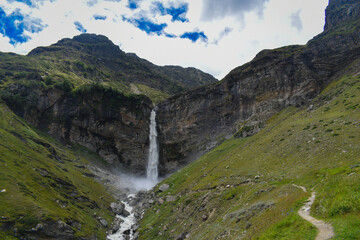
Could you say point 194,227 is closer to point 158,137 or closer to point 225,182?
point 225,182

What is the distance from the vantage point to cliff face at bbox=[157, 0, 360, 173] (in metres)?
75.2

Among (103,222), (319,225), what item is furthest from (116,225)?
(319,225)

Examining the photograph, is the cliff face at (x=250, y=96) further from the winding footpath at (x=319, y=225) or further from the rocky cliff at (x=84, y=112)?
the winding footpath at (x=319, y=225)

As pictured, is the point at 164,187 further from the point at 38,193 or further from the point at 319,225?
the point at 319,225

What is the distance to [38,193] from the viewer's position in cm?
3766

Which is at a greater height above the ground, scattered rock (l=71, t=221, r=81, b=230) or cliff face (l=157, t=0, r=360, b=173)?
cliff face (l=157, t=0, r=360, b=173)

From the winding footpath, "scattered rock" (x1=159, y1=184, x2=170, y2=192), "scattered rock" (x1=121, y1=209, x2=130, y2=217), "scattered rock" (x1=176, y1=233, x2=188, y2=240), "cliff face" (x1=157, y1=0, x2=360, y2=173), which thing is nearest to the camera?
the winding footpath

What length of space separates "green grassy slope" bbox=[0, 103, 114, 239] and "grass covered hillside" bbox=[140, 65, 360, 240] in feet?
41.9

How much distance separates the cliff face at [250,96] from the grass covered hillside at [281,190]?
19.8 metres

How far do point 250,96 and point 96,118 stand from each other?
6878 centimetres

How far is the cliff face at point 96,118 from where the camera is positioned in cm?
8544

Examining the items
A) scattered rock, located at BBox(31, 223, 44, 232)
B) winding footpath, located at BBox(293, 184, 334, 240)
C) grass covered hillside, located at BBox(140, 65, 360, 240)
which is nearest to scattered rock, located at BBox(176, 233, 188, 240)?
grass covered hillside, located at BBox(140, 65, 360, 240)

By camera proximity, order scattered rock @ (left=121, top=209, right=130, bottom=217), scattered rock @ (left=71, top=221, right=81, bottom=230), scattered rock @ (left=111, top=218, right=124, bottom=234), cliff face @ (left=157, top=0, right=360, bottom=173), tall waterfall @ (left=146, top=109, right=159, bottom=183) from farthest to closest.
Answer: tall waterfall @ (left=146, top=109, right=159, bottom=183)
cliff face @ (left=157, top=0, right=360, bottom=173)
scattered rock @ (left=121, top=209, right=130, bottom=217)
scattered rock @ (left=111, top=218, right=124, bottom=234)
scattered rock @ (left=71, top=221, right=81, bottom=230)

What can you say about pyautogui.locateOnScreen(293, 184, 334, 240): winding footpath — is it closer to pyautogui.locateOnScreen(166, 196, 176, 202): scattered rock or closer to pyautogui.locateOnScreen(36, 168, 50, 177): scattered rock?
pyautogui.locateOnScreen(166, 196, 176, 202): scattered rock
